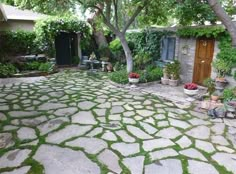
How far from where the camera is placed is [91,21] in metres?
12.5

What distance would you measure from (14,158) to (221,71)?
6098mm

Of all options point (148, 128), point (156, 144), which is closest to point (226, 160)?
point (156, 144)

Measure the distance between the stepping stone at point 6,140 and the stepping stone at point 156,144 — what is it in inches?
90.8

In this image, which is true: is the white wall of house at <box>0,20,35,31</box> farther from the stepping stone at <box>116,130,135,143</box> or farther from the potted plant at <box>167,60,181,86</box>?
the stepping stone at <box>116,130,135,143</box>

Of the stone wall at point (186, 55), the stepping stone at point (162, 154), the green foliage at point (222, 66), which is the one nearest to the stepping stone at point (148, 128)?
the stepping stone at point (162, 154)

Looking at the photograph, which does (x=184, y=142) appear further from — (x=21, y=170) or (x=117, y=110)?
(x=21, y=170)

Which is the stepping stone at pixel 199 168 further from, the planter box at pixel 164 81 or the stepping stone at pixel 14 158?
the planter box at pixel 164 81

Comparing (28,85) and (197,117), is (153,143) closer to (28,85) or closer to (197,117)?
(197,117)

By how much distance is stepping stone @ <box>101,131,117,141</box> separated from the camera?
13.2 feet

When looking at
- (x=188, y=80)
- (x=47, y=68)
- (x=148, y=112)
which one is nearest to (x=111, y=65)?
(x=47, y=68)

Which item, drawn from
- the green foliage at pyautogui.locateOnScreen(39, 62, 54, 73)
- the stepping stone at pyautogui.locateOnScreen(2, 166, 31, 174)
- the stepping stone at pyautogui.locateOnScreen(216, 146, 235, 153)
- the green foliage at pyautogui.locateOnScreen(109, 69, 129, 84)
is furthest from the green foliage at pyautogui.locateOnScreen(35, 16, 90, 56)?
the stepping stone at pyautogui.locateOnScreen(216, 146, 235, 153)

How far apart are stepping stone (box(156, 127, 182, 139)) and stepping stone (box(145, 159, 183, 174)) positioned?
84 cm

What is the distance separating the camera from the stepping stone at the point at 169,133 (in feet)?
13.8

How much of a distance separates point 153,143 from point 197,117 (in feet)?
5.95
